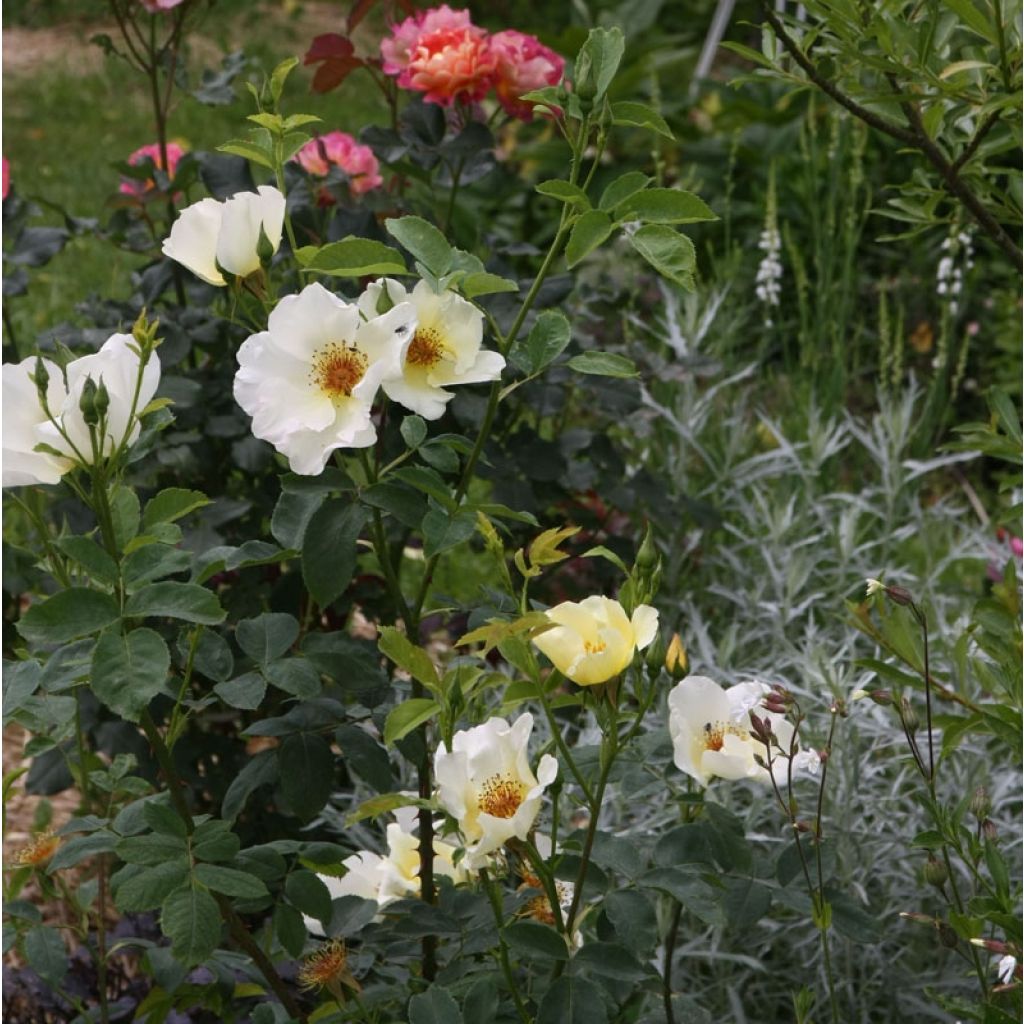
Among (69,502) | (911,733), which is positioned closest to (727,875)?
(911,733)

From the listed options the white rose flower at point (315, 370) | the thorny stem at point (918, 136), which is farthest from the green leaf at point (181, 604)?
the thorny stem at point (918, 136)

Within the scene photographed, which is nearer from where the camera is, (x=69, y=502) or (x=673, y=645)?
(x=673, y=645)

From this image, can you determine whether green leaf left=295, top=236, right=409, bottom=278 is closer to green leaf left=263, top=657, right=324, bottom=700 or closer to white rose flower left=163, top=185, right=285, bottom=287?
white rose flower left=163, top=185, right=285, bottom=287

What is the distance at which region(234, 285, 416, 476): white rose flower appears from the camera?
1197 millimetres

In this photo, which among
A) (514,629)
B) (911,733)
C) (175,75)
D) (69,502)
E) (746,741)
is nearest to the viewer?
(514,629)

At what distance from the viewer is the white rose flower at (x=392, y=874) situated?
1.62 metres

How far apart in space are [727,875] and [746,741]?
0.48ft

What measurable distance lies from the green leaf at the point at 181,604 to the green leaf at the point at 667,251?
432mm

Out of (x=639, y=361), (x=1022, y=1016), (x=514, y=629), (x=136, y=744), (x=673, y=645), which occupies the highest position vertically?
(x=514, y=629)

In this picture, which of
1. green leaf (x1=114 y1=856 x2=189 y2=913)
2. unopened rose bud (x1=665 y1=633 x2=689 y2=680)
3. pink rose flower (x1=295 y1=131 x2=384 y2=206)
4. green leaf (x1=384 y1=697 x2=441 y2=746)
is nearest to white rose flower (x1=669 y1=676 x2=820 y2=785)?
unopened rose bud (x1=665 y1=633 x2=689 y2=680)

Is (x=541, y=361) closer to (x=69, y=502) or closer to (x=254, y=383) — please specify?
(x=254, y=383)

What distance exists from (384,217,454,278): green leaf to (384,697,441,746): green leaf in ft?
1.17

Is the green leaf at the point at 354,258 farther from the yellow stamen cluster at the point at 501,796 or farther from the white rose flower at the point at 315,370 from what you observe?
the yellow stamen cluster at the point at 501,796

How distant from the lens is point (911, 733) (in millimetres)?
1296
